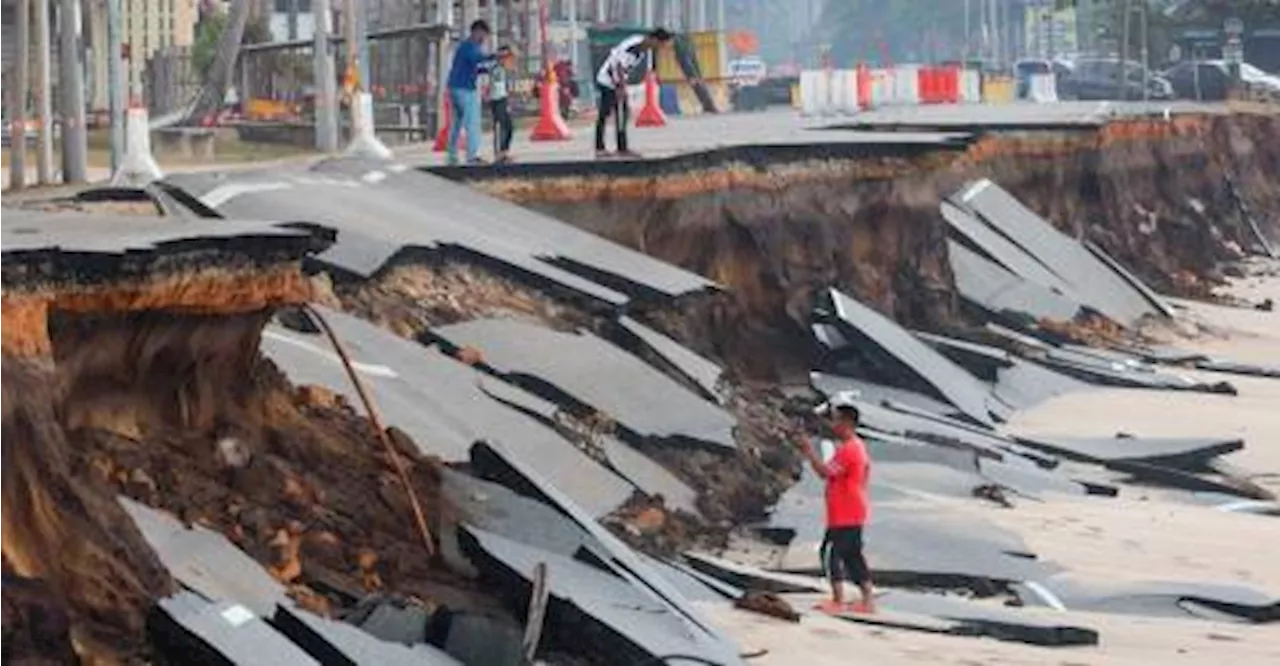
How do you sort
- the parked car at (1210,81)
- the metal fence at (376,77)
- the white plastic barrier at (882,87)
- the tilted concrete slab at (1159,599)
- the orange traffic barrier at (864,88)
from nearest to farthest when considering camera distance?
the tilted concrete slab at (1159,599) → the metal fence at (376,77) → the orange traffic barrier at (864,88) → the white plastic barrier at (882,87) → the parked car at (1210,81)

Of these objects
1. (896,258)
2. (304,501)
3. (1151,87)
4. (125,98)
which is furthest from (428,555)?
(1151,87)

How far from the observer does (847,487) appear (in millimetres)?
15789

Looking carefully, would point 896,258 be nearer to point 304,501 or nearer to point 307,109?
point 304,501

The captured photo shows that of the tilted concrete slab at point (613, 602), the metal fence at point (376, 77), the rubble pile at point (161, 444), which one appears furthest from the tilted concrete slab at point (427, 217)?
the metal fence at point (376, 77)

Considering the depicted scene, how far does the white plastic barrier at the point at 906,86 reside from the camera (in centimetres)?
6519

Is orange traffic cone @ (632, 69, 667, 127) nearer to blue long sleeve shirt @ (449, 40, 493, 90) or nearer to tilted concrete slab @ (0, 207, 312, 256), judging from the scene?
blue long sleeve shirt @ (449, 40, 493, 90)

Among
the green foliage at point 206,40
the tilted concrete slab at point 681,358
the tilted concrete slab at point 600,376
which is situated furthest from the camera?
the green foliage at point 206,40

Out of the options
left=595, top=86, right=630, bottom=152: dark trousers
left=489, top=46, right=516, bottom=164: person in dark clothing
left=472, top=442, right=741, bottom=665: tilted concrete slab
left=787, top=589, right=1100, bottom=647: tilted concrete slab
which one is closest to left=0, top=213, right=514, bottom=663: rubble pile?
left=472, top=442, right=741, bottom=665: tilted concrete slab

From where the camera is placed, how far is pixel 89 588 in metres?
11.6

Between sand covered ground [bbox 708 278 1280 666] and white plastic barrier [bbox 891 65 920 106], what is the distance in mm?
33112

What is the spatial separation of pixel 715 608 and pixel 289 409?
227 cm

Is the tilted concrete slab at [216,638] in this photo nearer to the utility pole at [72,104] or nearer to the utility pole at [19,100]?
the utility pole at [19,100]

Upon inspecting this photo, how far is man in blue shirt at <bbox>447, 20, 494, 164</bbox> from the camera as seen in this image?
27.9 metres

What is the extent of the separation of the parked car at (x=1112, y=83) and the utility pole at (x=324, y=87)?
29730mm
